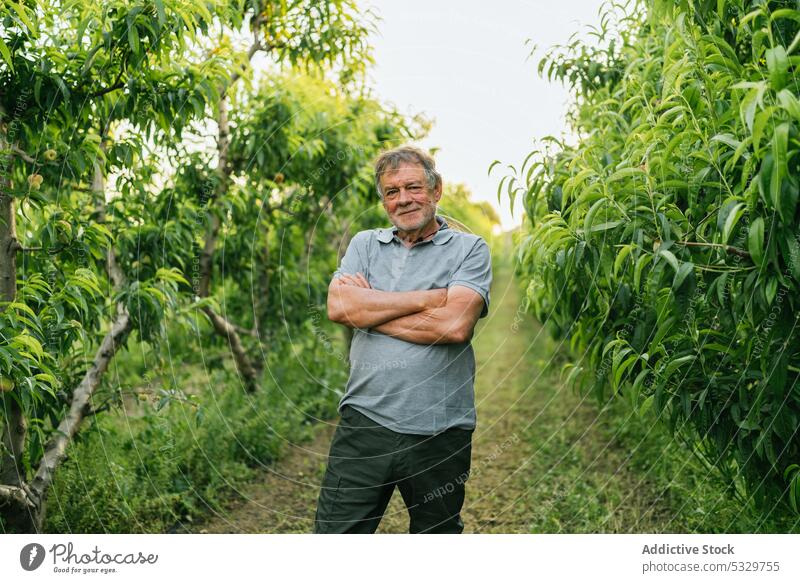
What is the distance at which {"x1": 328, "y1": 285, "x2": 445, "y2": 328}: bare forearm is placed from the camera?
2857mm

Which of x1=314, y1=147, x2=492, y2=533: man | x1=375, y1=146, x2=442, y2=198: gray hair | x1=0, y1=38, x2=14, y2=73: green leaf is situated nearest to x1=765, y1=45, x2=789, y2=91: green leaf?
x1=314, y1=147, x2=492, y2=533: man

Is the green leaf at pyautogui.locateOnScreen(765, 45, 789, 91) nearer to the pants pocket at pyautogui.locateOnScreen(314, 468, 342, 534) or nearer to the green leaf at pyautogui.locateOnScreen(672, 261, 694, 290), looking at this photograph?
the green leaf at pyautogui.locateOnScreen(672, 261, 694, 290)

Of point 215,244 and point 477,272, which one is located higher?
point 215,244

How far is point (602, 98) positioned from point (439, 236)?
163cm

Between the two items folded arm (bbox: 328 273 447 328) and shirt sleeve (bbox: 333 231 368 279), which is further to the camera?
shirt sleeve (bbox: 333 231 368 279)

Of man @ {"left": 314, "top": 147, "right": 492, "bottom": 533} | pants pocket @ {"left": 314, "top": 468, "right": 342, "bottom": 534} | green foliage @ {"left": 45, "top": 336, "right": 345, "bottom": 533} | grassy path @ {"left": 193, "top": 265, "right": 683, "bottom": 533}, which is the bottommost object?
grassy path @ {"left": 193, "top": 265, "right": 683, "bottom": 533}

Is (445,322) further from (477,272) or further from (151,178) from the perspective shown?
(151,178)

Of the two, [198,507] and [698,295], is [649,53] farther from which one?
[198,507]

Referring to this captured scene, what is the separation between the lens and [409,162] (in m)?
2.97

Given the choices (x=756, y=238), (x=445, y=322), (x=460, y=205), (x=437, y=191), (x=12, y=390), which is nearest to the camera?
(x=756, y=238)

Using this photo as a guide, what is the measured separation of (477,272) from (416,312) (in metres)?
0.26

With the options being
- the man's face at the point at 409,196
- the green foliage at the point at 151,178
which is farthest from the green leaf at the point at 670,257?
the green foliage at the point at 151,178

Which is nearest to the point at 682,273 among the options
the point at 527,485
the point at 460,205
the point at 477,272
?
the point at 477,272

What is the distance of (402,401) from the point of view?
2.79m
